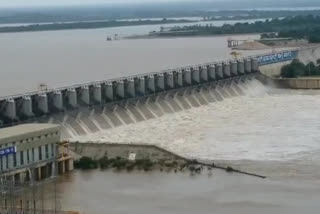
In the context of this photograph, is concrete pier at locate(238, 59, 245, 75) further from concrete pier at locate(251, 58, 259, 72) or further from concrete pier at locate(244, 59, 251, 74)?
concrete pier at locate(251, 58, 259, 72)

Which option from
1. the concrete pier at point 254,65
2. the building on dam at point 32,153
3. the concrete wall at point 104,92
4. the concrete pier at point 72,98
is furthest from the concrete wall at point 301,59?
the building on dam at point 32,153

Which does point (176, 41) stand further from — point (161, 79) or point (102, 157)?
point (102, 157)

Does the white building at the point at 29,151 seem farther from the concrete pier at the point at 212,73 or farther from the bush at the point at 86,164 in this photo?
the concrete pier at the point at 212,73

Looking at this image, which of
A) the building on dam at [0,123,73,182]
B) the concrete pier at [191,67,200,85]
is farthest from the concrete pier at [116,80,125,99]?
the building on dam at [0,123,73,182]

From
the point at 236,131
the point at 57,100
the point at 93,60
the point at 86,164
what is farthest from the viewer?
the point at 93,60

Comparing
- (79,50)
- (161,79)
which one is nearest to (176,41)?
(79,50)

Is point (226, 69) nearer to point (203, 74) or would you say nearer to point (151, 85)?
point (203, 74)

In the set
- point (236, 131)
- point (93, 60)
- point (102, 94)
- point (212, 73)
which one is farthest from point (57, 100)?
point (93, 60)
